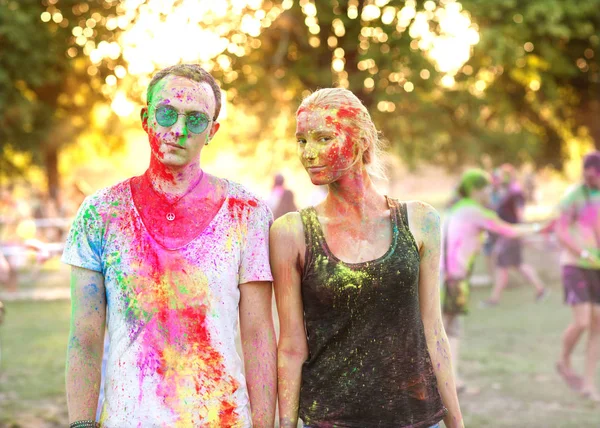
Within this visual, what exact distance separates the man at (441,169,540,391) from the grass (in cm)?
65

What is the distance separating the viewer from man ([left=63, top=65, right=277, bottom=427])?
8.35ft

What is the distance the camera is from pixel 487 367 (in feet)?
30.2

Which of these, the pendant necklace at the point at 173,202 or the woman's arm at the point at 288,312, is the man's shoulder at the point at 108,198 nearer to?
the pendant necklace at the point at 173,202

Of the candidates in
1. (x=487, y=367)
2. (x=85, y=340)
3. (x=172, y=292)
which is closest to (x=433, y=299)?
(x=172, y=292)

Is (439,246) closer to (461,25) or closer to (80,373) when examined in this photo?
(80,373)

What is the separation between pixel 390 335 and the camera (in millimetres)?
2838

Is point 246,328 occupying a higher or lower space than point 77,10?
lower

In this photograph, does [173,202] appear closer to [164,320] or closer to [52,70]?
[164,320]

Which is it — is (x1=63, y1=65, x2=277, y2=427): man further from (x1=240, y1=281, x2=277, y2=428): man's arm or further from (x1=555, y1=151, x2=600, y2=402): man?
(x1=555, y1=151, x2=600, y2=402): man

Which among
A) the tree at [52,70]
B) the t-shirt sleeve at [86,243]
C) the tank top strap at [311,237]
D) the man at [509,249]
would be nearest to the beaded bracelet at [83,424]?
the t-shirt sleeve at [86,243]

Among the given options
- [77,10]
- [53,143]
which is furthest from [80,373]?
[53,143]

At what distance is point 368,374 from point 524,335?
8772 millimetres

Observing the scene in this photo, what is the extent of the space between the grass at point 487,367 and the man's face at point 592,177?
190 cm

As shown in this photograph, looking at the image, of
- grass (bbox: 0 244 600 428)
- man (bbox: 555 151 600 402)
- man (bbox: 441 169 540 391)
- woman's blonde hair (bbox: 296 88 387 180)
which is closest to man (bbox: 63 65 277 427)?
woman's blonde hair (bbox: 296 88 387 180)
